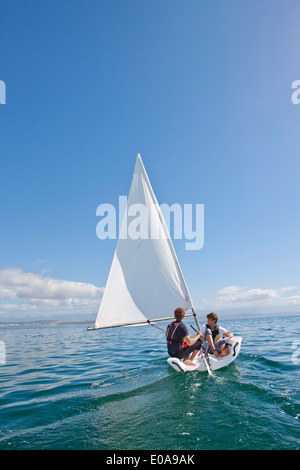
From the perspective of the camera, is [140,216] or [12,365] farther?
[12,365]

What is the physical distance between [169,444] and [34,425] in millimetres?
3701

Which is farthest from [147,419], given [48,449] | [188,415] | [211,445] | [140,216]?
[140,216]

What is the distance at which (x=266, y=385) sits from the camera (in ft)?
27.9

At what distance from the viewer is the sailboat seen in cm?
1119

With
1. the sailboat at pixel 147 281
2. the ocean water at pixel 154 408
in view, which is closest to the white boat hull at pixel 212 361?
the sailboat at pixel 147 281

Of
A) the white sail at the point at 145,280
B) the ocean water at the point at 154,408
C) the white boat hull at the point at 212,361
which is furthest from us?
the white sail at the point at 145,280

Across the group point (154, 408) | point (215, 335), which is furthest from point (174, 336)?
point (154, 408)

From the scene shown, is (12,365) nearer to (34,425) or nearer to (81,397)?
(81,397)

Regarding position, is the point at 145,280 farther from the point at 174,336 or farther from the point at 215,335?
the point at 215,335

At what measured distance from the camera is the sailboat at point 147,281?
36.7ft

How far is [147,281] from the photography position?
460 inches

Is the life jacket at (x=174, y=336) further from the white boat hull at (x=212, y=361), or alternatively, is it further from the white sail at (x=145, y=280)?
the white sail at (x=145, y=280)

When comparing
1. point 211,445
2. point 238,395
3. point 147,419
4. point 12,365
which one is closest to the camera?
point 211,445

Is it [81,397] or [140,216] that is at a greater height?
[140,216]
